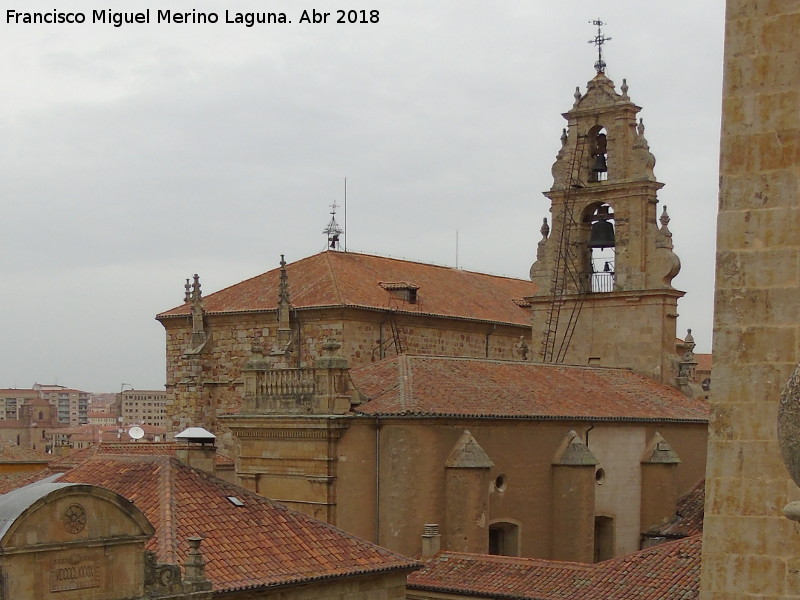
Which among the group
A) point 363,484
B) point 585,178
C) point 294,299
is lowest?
point 363,484

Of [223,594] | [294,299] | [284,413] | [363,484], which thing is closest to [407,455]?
[363,484]

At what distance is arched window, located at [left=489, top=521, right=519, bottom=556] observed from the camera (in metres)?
25.4

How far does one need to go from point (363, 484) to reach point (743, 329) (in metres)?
16.3

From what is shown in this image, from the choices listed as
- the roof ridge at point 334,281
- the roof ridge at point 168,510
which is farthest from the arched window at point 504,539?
the roof ridge at point 334,281

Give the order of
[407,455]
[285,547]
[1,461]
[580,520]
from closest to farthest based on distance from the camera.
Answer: [285,547] → [407,455] → [580,520] → [1,461]

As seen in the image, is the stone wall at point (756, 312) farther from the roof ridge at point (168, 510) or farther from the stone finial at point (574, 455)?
→ the stone finial at point (574, 455)

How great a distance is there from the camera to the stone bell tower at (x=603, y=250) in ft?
103

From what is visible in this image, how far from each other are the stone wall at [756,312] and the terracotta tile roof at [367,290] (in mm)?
23716

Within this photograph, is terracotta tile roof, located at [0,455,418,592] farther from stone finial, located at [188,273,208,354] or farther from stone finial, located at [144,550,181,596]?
stone finial, located at [188,273,208,354]

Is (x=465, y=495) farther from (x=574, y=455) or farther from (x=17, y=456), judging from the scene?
(x=17, y=456)

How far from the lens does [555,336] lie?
3288cm

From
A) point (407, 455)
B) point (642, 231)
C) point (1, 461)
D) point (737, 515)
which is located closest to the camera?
point (737, 515)

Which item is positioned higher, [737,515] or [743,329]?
[743,329]

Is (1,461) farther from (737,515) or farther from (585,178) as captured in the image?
(737,515)
